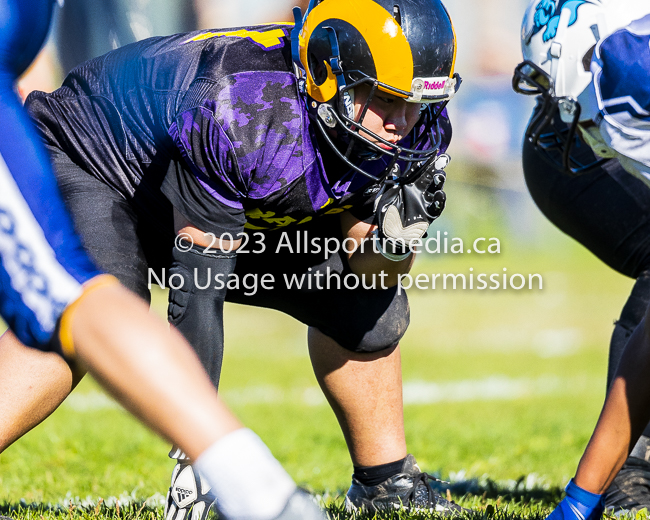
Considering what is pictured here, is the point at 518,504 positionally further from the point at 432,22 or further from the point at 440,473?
the point at 432,22

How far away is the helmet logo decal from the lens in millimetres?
2240

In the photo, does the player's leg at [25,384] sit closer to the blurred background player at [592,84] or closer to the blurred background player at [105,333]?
the blurred background player at [105,333]

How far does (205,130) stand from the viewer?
2420 mm

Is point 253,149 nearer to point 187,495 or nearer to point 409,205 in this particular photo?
point 409,205

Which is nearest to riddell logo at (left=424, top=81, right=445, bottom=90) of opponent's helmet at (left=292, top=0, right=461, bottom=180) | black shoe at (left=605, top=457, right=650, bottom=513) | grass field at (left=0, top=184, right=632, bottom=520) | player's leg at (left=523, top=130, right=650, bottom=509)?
opponent's helmet at (left=292, top=0, right=461, bottom=180)

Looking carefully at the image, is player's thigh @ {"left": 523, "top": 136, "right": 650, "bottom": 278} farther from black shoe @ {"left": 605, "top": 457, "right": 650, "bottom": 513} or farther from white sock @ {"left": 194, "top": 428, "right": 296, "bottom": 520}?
white sock @ {"left": 194, "top": 428, "right": 296, "bottom": 520}

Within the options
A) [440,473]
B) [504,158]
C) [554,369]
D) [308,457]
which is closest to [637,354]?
[440,473]

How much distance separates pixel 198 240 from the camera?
2463 mm

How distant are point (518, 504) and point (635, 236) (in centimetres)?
108

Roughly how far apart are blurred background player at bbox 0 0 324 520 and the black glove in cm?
113

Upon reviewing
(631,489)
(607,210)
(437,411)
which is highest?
(607,210)

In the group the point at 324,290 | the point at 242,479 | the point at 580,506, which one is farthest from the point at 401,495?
the point at 242,479

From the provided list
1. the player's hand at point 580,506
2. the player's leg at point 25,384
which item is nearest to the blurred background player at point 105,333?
the player's leg at point 25,384

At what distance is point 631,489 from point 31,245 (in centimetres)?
237
